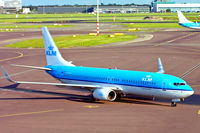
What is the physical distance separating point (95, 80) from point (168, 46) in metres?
65.1

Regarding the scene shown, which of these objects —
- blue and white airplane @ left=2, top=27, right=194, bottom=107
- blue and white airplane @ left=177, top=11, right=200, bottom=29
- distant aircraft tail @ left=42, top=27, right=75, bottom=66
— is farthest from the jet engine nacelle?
blue and white airplane @ left=177, top=11, right=200, bottom=29

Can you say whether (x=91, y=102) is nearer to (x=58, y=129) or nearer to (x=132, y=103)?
(x=132, y=103)

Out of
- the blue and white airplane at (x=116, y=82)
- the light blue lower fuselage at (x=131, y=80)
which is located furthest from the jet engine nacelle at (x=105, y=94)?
the light blue lower fuselage at (x=131, y=80)

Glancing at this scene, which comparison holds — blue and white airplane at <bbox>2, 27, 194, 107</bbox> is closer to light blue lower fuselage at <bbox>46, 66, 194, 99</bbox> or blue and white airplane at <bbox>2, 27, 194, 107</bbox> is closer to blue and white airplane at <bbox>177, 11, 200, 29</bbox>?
light blue lower fuselage at <bbox>46, 66, 194, 99</bbox>

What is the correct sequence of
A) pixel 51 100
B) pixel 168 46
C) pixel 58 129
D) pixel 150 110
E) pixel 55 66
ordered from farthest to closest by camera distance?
1. pixel 168 46
2. pixel 55 66
3. pixel 51 100
4. pixel 150 110
5. pixel 58 129

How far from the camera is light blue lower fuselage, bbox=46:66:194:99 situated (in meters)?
40.4

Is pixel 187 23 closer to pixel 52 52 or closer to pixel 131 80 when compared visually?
pixel 52 52

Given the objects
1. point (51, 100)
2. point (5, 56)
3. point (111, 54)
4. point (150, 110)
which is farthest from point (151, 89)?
point (5, 56)

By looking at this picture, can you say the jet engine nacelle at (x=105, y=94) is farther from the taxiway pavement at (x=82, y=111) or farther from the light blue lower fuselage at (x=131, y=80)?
the light blue lower fuselage at (x=131, y=80)

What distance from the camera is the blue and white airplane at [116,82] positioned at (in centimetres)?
4059

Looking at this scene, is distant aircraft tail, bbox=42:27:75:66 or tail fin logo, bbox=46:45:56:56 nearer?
distant aircraft tail, bbox=42:27:75:66

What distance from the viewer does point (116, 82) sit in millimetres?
44250

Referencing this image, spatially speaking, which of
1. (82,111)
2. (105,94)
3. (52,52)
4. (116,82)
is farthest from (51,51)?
(82,111)

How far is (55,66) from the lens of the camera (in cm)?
5000
